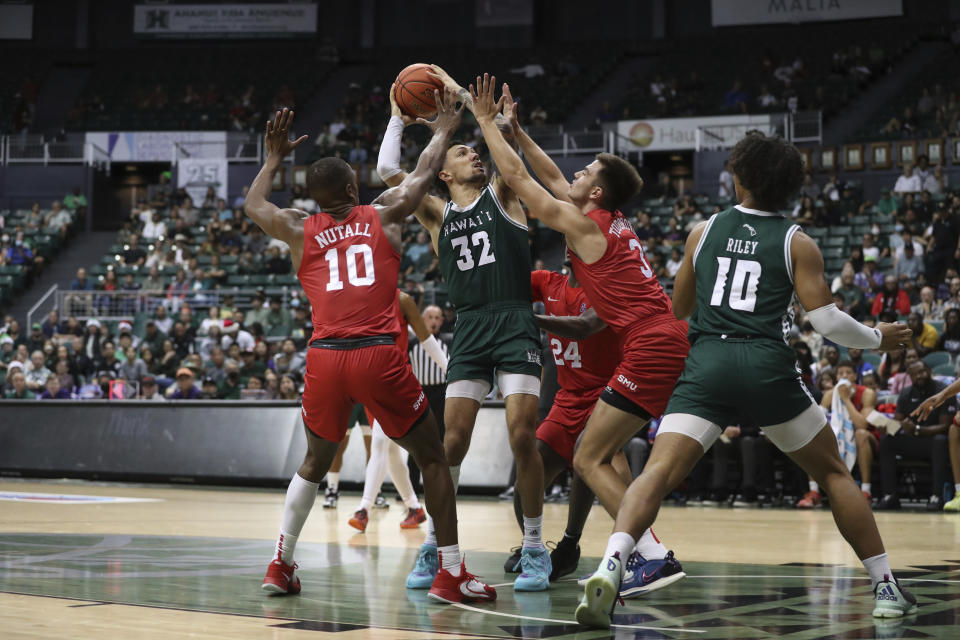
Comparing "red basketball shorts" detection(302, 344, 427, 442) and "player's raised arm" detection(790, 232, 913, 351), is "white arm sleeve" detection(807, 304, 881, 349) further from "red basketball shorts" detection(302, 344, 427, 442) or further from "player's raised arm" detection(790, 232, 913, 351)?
"red basketball shorts" detection(302, 344, 427, 442)

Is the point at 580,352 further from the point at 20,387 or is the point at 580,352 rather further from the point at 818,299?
the point at 20,387

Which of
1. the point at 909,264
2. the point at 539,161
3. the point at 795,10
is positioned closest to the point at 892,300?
the point at 909,264

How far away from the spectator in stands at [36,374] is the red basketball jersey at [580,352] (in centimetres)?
1327

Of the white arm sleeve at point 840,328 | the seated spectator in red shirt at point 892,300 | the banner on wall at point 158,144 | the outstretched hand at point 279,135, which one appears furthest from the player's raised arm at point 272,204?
the banner on wall at point 158,144

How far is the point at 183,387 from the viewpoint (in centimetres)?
1539

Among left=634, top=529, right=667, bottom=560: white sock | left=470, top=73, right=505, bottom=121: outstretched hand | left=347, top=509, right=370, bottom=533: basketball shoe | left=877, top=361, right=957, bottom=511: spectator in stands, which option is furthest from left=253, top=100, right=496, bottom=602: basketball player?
left=877, top=361, right=957, bottom=511: spectator in stands

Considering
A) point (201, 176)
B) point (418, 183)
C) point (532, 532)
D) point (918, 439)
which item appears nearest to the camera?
point (418, 183)

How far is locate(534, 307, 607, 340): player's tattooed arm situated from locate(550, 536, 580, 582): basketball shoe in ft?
3.50

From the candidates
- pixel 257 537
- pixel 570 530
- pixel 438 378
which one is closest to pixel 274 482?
pixel 438 378

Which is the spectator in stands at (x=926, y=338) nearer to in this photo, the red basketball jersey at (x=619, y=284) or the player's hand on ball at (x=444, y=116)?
the red basketball jersey at (x=619, y=284)

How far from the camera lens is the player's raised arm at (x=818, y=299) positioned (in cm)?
436

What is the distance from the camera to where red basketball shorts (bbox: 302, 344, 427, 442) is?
493 cm

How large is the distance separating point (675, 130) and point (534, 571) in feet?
71.1

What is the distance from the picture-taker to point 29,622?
4211mm
